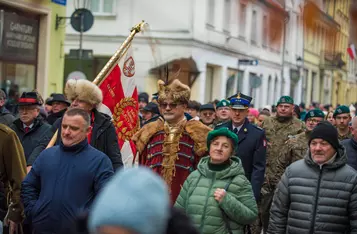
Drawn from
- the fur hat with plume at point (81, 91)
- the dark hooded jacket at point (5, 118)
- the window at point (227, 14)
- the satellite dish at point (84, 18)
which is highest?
the satellite dish at point (84, 18)

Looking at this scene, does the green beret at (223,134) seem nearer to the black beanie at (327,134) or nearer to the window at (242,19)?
the black beanie at (327,134)

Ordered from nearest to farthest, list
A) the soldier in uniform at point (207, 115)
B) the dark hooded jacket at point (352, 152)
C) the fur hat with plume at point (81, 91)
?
the fur hat with plume at point (81, 91)
the dark hooded jacket at point (352, 152)
the soldier in uniform at point (207, 115)

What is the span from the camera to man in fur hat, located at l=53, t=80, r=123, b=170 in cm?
650

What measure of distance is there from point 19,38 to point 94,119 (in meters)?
10.0

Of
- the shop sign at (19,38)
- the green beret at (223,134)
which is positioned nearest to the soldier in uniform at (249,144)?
the green beret at (223,134)

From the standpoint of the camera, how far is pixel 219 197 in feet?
18.3

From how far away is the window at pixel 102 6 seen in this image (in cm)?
1818

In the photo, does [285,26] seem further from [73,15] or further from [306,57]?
[73,15]

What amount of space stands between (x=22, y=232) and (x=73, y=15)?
10.8 m

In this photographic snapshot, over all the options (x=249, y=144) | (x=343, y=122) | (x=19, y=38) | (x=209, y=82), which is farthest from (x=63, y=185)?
(x=209, y=82)

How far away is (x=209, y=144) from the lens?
19.9ft

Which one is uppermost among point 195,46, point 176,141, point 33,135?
point 195,46

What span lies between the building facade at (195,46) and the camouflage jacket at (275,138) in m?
0.98

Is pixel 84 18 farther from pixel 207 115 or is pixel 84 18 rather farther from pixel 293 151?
pixel 293 151
